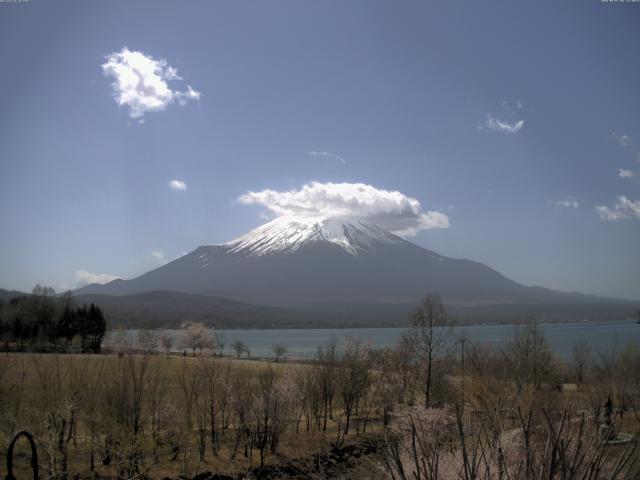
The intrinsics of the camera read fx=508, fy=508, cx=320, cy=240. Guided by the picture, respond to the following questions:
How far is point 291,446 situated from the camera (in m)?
29.4

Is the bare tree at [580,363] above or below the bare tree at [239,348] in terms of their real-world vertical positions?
above

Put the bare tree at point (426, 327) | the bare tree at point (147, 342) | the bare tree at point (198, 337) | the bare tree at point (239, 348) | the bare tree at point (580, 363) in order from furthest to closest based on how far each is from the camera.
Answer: the bare tree at point (198, 337) < the bare tree at point (239, 348) < the bare tree at point (147, 342) < the bare tree at point (580, 363) < the bare tree at point (426, 327)

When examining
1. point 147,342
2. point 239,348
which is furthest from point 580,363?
point 239,348

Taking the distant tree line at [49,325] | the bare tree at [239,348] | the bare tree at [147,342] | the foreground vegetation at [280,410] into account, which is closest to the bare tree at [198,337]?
the bare tree at [239,348]

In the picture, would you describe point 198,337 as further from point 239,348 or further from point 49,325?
point 49,325

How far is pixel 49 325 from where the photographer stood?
86.8 m

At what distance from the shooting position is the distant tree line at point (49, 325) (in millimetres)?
81312

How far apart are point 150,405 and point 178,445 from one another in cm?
303

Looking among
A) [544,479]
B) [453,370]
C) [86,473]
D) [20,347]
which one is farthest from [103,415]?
[20,347]

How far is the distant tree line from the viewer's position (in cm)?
8131

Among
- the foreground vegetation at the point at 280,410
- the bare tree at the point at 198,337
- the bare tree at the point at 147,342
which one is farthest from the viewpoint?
the bare tree at the point at 198,337

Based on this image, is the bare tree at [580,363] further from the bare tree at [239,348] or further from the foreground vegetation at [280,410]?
the bare tree at [239,348]

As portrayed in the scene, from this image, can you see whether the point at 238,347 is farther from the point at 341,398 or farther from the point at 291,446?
the point at 291,446

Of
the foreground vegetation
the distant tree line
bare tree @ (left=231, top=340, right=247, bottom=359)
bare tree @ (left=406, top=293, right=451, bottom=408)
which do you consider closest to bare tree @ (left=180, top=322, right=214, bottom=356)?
bare tree @ (left=231, top=340, right=247, bottom=359)
